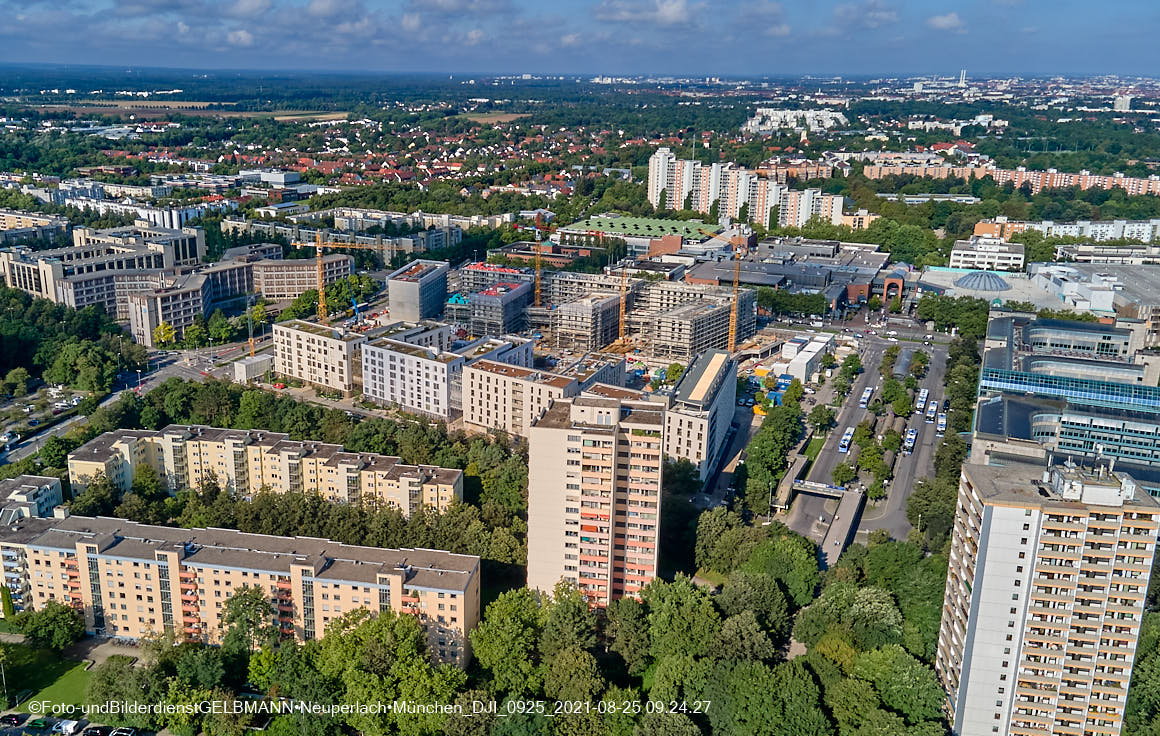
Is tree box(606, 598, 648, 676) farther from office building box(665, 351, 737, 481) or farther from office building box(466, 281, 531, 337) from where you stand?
office building box(466, 281, 531, 337)

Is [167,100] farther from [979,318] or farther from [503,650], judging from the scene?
[503,650]

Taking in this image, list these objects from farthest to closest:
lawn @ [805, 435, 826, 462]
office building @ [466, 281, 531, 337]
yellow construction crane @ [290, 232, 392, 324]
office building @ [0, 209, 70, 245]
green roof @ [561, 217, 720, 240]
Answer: green roof @ [561, 217, 720, 240] < office building @ [0, 209, 70, 245] < yellow construction crane @ [290, 232, 392, 324] < office building @ [466, 281, 531, 337] < lawn @ [805, 435, 826, 462]

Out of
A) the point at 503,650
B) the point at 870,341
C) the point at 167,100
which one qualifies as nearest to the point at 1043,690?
the point at 503,650

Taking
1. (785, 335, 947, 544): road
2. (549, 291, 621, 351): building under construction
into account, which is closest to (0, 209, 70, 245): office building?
(549, 291, 621, 351): building under construction

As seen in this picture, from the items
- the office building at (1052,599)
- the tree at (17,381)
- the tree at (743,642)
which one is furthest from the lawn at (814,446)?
the tree at (17,381)

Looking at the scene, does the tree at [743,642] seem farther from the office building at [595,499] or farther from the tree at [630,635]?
the office building at [595,499]

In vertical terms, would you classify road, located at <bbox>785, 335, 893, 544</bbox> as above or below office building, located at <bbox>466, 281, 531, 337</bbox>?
below

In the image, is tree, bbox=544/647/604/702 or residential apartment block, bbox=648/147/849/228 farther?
residential apartment block, bbox=648/147/849/228

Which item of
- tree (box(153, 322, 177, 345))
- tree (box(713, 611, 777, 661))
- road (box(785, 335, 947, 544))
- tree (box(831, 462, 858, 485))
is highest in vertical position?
tree (box(153, 322, 177, 345))
